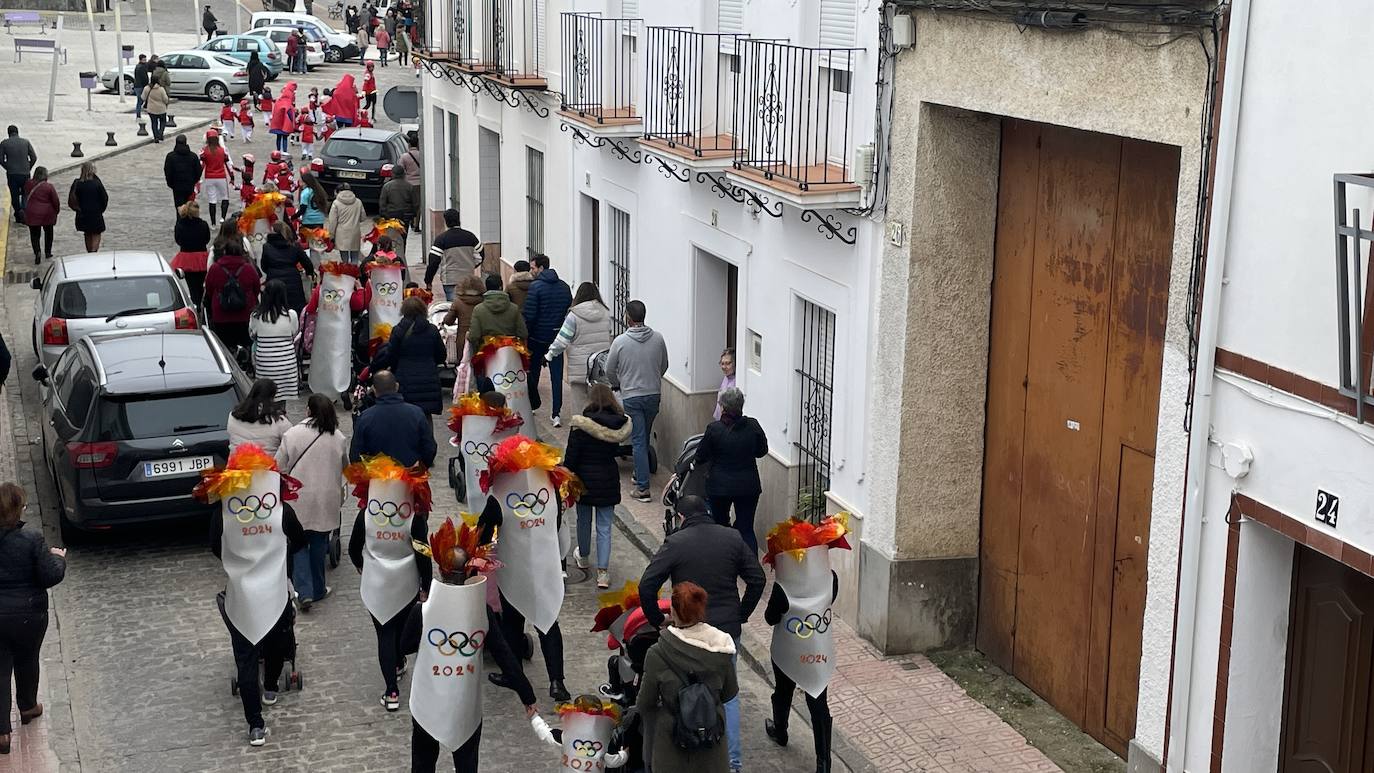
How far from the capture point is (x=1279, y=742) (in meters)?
8.23

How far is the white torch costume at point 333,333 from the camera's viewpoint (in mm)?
16781

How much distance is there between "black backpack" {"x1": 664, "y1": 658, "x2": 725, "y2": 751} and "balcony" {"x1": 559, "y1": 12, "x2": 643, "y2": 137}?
904 centimetres

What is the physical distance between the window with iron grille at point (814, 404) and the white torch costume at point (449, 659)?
421 cm

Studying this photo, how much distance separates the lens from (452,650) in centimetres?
870

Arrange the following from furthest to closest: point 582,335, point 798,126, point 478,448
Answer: point 582,335 < point 798,126 < point 478,448

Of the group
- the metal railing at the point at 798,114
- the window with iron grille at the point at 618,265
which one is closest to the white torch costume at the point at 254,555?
the metal railing at the point at 798,114

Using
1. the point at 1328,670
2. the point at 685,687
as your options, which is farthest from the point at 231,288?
the point at 1328,670

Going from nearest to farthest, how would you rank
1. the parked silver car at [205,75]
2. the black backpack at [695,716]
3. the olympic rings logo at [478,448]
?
the black backpack at [695,716], the olympic rings logo at [478,448], the parked silver car at [205,75]

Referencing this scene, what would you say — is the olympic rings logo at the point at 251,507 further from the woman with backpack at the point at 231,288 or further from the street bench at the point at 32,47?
the street bench at the point at 32,47

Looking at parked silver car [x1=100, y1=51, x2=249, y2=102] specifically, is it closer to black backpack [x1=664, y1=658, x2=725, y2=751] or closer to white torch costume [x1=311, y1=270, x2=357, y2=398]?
white torch costume [x1=311, y1=270, x2=357, y2=398]

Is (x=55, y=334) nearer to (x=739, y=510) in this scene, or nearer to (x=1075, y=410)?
(x=739, y=510)

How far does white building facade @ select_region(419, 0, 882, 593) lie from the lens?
1173cm

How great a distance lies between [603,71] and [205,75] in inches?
1258

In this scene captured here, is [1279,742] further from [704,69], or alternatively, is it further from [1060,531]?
[704,69]
